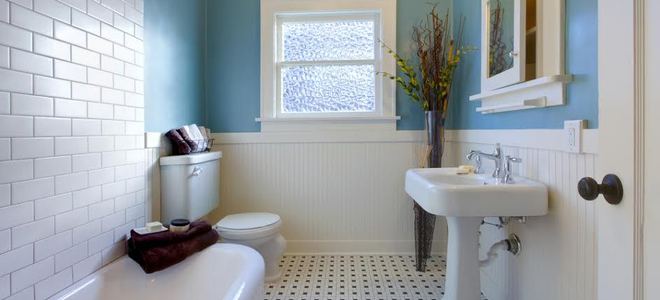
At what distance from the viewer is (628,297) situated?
2.25 feet

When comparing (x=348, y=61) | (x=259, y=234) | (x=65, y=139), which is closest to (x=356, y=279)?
(x=259, y=234)

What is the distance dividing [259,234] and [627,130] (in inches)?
73.9

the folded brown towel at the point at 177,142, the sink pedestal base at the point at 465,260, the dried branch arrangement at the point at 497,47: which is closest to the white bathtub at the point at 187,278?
the folded brown towel at the point at 177,142

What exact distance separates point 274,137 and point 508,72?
1698 millimetres

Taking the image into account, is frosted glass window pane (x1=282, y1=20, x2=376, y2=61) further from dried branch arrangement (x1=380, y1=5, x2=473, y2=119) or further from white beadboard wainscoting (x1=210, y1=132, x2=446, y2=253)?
white beadboard wainscoting (x1=210, y1=132, x2=446, y2=253)

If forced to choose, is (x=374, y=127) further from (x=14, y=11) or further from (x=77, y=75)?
(x=14, y=11)

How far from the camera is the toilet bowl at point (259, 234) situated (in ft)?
6.98

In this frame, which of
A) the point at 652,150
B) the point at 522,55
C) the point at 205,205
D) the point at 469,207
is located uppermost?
the point at 522,55

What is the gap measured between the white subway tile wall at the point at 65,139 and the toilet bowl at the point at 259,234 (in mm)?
548

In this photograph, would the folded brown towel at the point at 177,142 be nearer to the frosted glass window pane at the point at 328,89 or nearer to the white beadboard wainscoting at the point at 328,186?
the white beadboard wainscoting at the point at 328,186

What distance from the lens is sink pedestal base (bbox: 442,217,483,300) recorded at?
1.66m

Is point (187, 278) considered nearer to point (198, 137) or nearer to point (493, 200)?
point (198, 137)

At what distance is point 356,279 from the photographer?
2324mm

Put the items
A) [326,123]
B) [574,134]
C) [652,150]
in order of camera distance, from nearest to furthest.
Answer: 1. [652,150]
2. [574,134]
3. [326,123]
